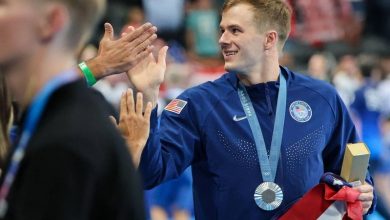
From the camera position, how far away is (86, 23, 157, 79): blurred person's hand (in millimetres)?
3059

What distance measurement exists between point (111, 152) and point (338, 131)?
6.61ft

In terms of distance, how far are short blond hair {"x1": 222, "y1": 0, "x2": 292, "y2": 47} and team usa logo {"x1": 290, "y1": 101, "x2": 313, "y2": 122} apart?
32 cm

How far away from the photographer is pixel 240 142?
346 cm

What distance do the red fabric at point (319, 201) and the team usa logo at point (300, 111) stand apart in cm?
31

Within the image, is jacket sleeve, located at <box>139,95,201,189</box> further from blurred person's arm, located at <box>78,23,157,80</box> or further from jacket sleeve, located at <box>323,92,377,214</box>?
jacket sleeve, located at <box>323,92,377,214</box>

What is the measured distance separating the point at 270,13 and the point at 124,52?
2.87 feet

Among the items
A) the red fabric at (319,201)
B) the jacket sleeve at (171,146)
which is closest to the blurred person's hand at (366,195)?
the red fabric at (319,201)

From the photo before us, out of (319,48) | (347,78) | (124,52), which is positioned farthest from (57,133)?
(319,48)

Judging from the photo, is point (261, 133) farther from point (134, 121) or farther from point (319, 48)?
point (319, 48)

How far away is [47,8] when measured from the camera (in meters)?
1.81

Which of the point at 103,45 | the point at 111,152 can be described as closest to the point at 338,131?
the point at 103,45

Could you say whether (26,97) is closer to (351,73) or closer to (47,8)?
(47,8)

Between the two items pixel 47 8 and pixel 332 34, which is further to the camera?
pixel 332 34

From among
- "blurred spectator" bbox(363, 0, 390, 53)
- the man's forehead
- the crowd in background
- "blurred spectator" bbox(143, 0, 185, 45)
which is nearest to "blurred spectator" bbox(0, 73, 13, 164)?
the man's forehead
